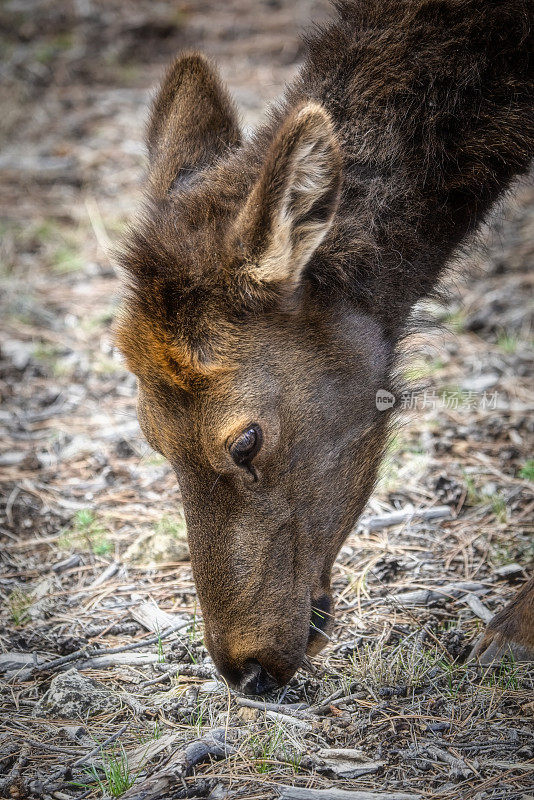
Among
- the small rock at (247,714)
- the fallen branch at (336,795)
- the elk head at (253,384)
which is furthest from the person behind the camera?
the small rock at (247,714)

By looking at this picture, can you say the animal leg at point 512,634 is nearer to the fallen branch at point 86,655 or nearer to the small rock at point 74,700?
the fallen branch at point 86,655

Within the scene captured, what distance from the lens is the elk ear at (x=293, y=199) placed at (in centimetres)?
301

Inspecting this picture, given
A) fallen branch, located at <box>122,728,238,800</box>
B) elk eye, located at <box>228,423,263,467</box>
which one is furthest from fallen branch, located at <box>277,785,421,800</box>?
elk eye, located at <box>228,423,263,467</box>

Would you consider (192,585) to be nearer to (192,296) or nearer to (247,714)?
(247,714)

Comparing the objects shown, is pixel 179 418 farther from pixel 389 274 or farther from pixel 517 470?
pixel 517 470

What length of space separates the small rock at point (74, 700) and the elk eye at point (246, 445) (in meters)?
1.22

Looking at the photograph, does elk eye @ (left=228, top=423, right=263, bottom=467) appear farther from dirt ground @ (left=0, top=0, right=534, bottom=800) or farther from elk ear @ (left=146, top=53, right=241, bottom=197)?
elk ear @ (left=146, top=53, right=241, bottom=197)

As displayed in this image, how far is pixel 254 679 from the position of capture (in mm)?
3324

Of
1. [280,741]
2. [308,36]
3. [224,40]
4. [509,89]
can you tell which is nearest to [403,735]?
[280,741]

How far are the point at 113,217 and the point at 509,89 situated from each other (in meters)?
5.54

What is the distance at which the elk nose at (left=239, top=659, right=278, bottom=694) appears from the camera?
3311 mm

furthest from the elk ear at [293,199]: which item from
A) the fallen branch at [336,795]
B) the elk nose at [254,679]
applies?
the fallen branch at [336,795]

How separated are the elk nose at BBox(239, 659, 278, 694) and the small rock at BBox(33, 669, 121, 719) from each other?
60 centimetres

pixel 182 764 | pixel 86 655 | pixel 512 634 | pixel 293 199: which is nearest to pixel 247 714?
pixel 182 764
